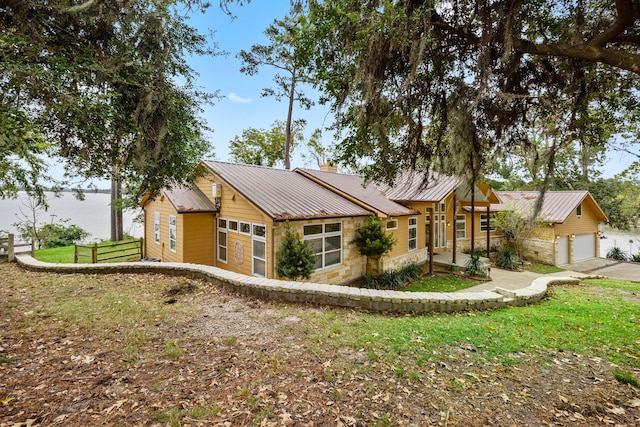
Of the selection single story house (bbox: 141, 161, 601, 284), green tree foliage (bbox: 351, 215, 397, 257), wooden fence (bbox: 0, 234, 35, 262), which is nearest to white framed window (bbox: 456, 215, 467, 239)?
single story house (bbox: 141, 161, 601, 284)

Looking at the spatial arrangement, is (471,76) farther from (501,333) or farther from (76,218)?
(76,218)

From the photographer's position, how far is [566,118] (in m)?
5.30

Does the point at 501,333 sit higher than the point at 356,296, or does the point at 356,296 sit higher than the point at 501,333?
the point at 356,296

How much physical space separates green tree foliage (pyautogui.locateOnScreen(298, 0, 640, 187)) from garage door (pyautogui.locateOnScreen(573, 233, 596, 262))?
52.9ft

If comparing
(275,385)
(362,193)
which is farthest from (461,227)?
(275,385)

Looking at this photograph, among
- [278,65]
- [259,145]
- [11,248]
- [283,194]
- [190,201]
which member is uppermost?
[278,65]

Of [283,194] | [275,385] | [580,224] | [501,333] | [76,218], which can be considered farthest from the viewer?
[76,218]

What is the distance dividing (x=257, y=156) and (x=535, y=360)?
20682mm

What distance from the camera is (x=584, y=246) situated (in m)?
18.3

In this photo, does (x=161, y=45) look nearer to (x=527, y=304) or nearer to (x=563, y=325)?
(x=563, y=325)


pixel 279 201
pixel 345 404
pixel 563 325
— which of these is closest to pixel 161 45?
pixel 279 201

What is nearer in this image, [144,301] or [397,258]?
[144,301]

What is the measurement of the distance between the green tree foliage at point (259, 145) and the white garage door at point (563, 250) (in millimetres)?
18612

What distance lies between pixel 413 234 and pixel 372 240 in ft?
13.2
